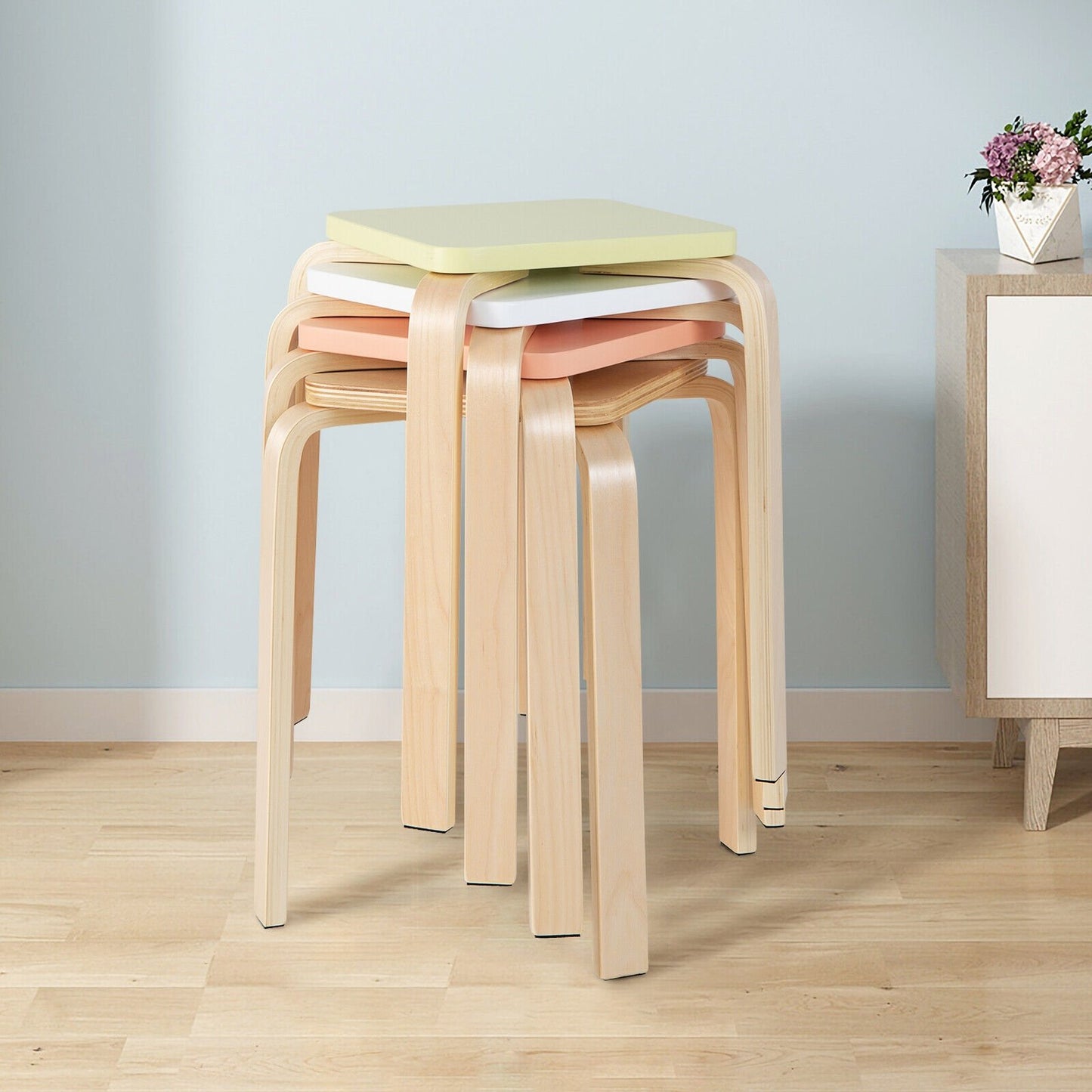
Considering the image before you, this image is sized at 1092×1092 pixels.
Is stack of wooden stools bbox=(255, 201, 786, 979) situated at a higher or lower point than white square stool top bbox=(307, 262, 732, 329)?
lower

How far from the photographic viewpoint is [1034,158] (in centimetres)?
154

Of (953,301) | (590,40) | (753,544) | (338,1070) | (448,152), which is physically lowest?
(338,1070)

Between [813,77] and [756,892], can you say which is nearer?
[756,892]

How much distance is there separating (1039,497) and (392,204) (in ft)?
2.70

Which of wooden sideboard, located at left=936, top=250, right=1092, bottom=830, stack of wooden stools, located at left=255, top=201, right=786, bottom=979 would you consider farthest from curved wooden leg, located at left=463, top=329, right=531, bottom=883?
wooden sideboard, located at left=936, top=250, right=1092, bottom=830

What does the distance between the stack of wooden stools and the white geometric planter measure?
422mm

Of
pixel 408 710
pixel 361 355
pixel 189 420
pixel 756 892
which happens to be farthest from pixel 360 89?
pixel 756 892

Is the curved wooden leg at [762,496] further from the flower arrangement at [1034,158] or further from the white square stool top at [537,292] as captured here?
the flower arrangement at [1034,158]

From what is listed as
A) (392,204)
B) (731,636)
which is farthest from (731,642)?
(392,204)

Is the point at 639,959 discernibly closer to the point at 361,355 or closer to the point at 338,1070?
the point at 338,1070

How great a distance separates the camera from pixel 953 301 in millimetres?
1583

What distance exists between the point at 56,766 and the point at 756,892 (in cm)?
89

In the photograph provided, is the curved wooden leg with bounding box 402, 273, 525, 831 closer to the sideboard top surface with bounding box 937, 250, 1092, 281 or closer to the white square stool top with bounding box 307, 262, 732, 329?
the white square stool top with bounding box 307, 262, 732, 329

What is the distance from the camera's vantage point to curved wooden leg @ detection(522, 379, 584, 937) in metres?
1.16
